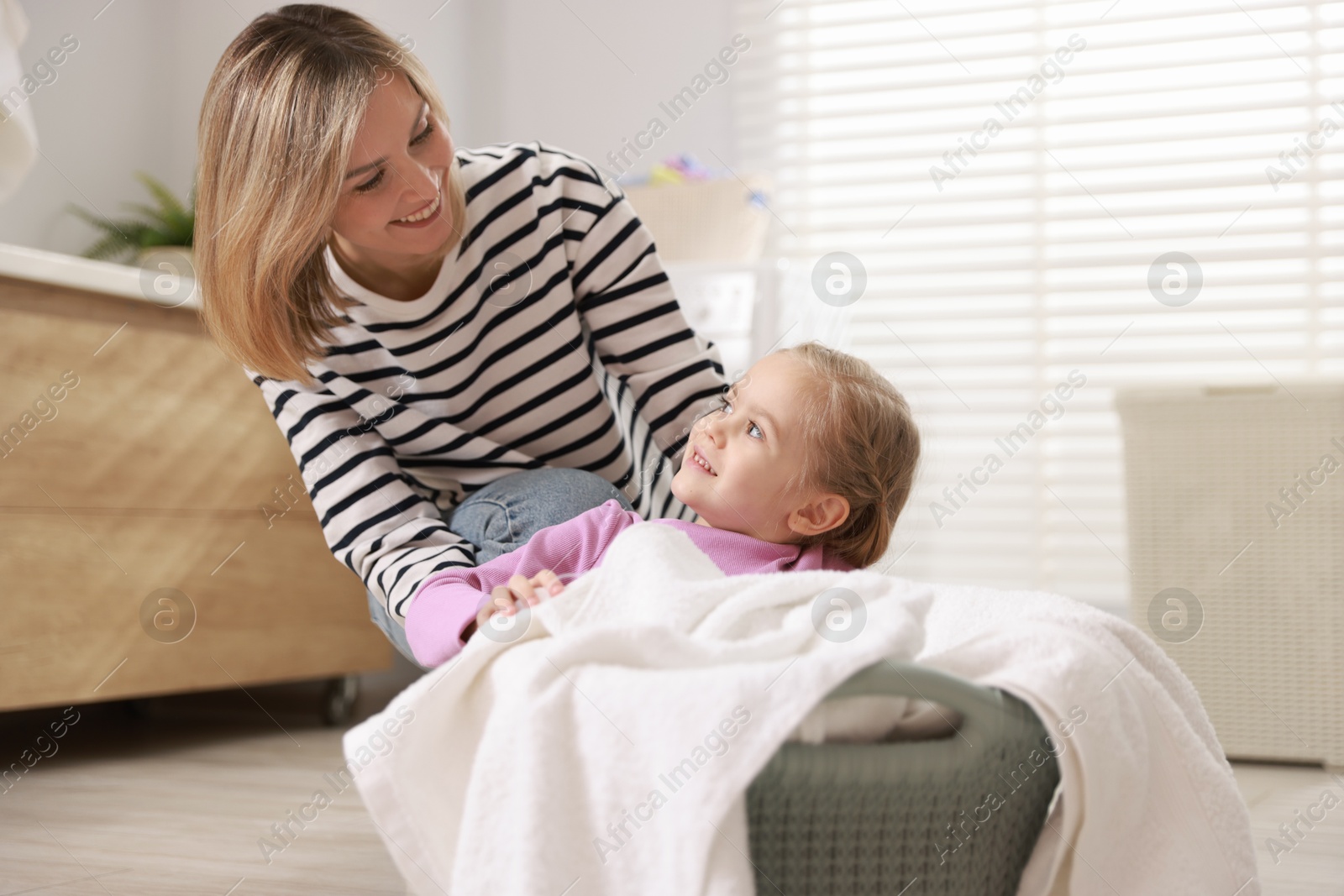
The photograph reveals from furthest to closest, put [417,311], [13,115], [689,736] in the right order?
[13,115] < [417,311] < [689,736]

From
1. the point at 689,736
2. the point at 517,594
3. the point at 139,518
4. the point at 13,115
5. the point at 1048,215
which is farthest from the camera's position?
the point at 1048,215

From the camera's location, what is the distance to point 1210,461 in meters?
1.86

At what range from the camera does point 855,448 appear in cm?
101

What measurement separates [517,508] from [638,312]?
0.29 m

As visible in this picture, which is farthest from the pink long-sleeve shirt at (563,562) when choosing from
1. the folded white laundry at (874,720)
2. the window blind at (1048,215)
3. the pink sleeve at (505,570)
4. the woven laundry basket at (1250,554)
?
the window blind at (1048,215)

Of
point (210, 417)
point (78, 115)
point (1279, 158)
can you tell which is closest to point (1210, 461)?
point (1279, 158)

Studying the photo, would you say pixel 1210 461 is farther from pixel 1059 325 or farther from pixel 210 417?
pixel 210 417

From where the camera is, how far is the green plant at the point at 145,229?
7.23 feet

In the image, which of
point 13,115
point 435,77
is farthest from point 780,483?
point 435,77

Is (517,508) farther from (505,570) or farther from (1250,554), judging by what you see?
(1250,554)

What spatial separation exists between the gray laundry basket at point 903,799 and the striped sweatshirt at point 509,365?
61 cm

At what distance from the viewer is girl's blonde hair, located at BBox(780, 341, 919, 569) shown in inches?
39.6

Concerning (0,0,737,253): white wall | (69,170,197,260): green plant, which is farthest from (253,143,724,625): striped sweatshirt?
(0,0,737,253): white wall

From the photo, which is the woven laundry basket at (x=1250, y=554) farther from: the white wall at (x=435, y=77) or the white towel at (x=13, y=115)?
the white towel at (x=13, y=115)
